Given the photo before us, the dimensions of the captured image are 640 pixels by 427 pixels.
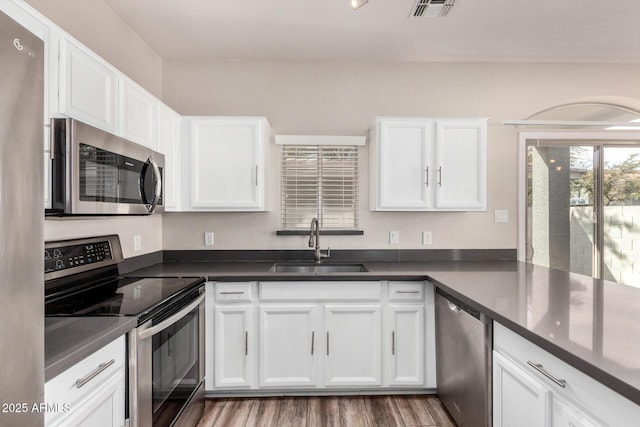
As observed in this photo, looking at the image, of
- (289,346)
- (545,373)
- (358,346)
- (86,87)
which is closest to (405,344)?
(358,346)

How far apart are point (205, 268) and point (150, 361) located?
1.11 metres

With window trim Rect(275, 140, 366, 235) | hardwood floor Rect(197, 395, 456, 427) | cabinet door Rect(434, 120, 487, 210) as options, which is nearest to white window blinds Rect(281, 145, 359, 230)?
window trim Rect(275, 140, 366, 235)

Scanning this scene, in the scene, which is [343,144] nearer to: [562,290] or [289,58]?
[289,58]

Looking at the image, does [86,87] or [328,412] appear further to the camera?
[328,412]

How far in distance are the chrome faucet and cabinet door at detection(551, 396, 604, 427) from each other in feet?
6.22

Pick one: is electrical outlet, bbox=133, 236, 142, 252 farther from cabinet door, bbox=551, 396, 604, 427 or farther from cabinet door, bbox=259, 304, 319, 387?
cabinet door, bbox=551, 396, 604, 427

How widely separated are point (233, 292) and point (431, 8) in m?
2.21

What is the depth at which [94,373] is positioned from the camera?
1.18 metres

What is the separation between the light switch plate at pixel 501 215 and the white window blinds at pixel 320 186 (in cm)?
122

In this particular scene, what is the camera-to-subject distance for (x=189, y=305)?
78.2 inches

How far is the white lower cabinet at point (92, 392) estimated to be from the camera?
103 cm

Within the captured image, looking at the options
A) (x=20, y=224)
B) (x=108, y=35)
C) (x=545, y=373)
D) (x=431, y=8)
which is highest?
(x=431, y=8)

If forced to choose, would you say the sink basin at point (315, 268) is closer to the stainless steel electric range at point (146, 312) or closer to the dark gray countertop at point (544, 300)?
the dark gray countertop at point (544, 300)

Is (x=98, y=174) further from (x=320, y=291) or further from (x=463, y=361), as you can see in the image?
(x=463, y=361)
